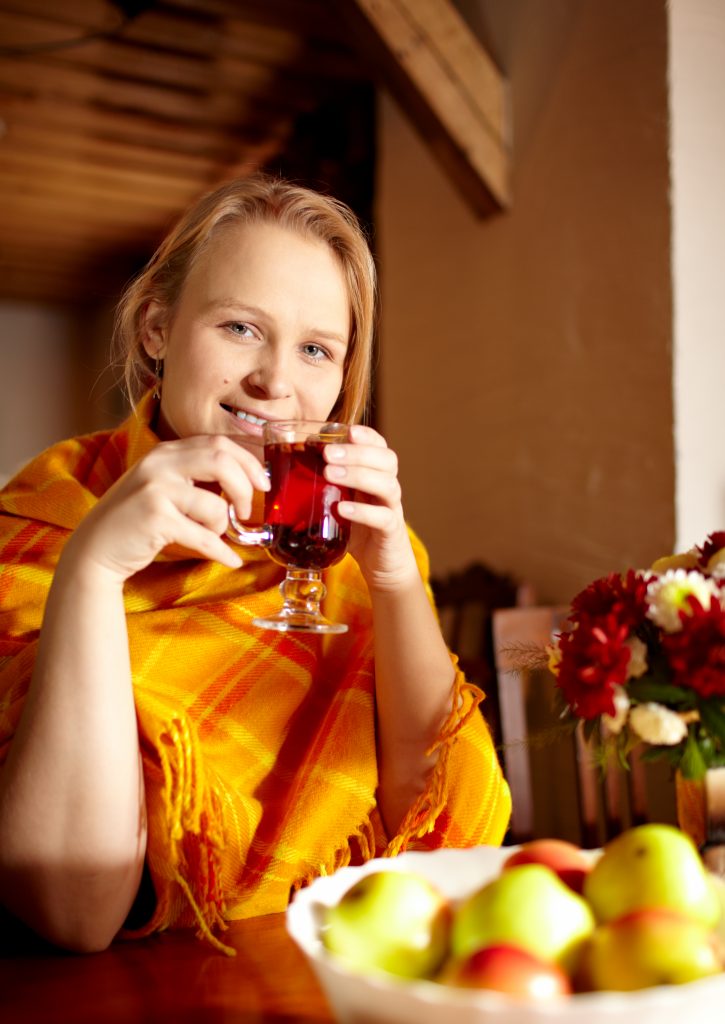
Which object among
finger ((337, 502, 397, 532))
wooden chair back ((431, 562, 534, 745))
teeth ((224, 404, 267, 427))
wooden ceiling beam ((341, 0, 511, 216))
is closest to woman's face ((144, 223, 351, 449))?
teeth ((224, 404, 267, 427))

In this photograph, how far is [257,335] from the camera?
1.23 metres

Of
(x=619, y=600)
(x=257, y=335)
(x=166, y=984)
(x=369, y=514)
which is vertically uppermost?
(x=257, y=335)

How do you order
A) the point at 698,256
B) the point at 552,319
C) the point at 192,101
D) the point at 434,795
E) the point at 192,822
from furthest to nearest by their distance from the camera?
the point at 192,101
the point at 552,319
the point at 698,256
the point at 434,795
the point at 192,822

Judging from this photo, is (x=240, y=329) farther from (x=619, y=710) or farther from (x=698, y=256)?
(x=698, y=256)

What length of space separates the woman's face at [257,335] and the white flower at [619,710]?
555 mm

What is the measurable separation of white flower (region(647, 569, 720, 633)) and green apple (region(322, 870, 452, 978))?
1.05ft

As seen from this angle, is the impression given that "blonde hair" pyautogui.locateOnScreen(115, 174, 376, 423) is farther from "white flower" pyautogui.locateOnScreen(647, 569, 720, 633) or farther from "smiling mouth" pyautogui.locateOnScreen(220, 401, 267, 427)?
"white flower" pyautogui.locateOnScreen(647, 569, 720, 633)

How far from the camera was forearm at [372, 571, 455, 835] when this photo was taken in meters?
1.15

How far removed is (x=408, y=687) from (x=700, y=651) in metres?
0.46

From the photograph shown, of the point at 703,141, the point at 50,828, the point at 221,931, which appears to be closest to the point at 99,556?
A: the point at 50,828

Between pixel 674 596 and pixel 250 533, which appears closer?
pixel 674 596

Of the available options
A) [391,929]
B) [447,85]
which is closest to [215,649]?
[391,929]

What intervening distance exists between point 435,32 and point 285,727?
249 cm

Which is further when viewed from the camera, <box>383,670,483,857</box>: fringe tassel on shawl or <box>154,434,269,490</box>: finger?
<box>383,670,483,857</box>: fringe tassel on shawl
